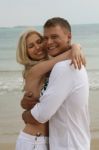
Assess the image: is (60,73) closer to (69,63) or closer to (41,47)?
(69,63)

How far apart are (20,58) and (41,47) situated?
0.14m

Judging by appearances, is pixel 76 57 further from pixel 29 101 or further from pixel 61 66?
pixel 29 101

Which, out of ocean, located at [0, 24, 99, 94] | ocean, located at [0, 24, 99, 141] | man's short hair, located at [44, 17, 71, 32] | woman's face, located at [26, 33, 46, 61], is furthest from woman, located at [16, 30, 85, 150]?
ocean, located at [0, 24, 99, 94]

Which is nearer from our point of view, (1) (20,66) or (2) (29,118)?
(2) (29,118)

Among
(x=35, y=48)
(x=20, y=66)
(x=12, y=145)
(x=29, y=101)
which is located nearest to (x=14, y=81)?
(x=12, y=145)

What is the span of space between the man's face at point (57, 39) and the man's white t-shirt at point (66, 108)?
0.52 feet

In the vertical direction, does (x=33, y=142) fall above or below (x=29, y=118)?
below

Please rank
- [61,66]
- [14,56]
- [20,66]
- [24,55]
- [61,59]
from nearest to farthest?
[61,66], [61,59], [24,55], [20,66], [14,56]

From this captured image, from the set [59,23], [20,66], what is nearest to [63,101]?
[59,23]

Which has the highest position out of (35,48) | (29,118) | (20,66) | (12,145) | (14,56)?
(35,48)

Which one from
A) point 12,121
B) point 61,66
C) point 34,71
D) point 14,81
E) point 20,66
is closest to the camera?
point 61,66

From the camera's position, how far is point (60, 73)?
7.18 feet

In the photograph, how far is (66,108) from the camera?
2.29m

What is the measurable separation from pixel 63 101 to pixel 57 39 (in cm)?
34
